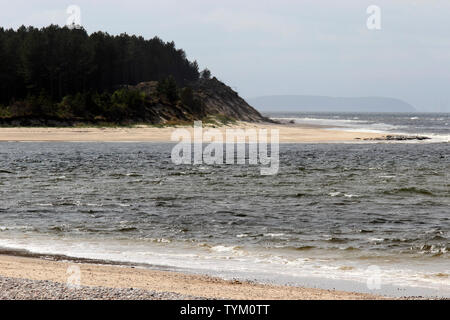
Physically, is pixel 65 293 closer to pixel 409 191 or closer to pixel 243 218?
pixel 243 218

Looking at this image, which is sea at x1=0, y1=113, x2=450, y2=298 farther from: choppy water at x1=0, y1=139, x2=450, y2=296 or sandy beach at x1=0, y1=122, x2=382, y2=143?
sandy beach at x1=0, y1=122, x2=382, y2=143

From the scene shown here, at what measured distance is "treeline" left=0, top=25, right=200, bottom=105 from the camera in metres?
100

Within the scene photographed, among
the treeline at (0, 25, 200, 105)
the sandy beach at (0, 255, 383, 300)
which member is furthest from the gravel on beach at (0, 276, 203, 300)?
the treeline at (0, 25, 200, 105)

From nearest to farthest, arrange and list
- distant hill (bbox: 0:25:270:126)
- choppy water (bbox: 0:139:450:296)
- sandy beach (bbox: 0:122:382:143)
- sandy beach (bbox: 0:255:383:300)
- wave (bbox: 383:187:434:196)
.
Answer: sandy beach (bbox: 0:255:383:300) < choppy water (bbox: 0:139:450:296) < wave (bbox: 383:187:434:196) < sandy beach (bbox: 0:122:382:143) < distant hill (bbox: 0:25:270:126)

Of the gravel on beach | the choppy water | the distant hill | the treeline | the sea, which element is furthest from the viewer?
the treeline

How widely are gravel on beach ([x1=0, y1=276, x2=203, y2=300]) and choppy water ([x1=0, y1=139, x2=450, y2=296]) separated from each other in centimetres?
437

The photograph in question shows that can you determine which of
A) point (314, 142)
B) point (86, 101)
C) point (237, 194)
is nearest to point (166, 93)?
point (86, 101)

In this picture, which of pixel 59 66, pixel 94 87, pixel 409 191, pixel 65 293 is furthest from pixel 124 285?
pixel 94 87

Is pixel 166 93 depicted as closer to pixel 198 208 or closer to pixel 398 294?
pixel 198 208

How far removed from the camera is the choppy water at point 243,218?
16219 millimetres

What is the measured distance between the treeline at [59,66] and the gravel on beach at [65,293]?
241ft

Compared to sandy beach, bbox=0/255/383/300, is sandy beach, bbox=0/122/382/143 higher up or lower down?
higher up

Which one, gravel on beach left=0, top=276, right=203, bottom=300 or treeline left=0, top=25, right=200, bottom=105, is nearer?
gravel on beach left=0, top=276, right=203, bottom=300
